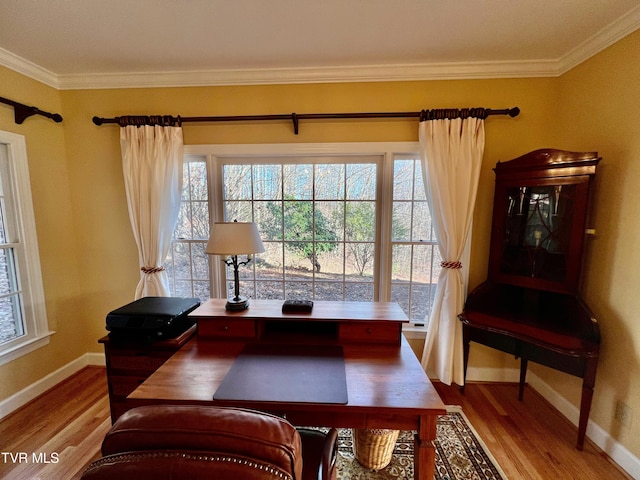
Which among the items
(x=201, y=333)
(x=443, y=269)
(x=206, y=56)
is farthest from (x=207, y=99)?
(x=443, y=269)

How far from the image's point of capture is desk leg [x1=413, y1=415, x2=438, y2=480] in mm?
1043

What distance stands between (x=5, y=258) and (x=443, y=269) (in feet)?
11.1

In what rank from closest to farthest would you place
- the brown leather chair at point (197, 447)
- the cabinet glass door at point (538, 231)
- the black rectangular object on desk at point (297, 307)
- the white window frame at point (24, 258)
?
the brown leather chair at point (197, 447), the black rectangular object on desk at point (297, 307), the cabinet glass door at point (538, 231), the white window frame at point (24, 258)

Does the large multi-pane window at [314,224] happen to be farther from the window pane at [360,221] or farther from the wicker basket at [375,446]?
the wicker basket at [375,446]

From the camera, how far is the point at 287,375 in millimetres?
1207

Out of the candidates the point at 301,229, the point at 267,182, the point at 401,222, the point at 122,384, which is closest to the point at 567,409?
the point at 401,222

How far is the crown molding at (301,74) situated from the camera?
2.00m

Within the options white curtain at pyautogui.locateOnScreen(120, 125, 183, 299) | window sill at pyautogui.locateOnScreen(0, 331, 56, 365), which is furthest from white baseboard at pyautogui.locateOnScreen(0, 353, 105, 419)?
white curtain at pyautogui.locateOnScreen(120, 125, 183, 299)

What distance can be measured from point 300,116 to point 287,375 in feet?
6.03

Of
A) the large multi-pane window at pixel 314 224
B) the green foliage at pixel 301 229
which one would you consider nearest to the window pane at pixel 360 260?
the large multi-pane window at pixel 314 224

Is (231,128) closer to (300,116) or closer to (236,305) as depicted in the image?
(300,116)

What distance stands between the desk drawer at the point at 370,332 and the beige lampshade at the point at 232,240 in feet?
2.28

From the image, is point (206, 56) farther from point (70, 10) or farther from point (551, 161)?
point (551, 161)

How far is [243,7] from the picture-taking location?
4.88 feet
